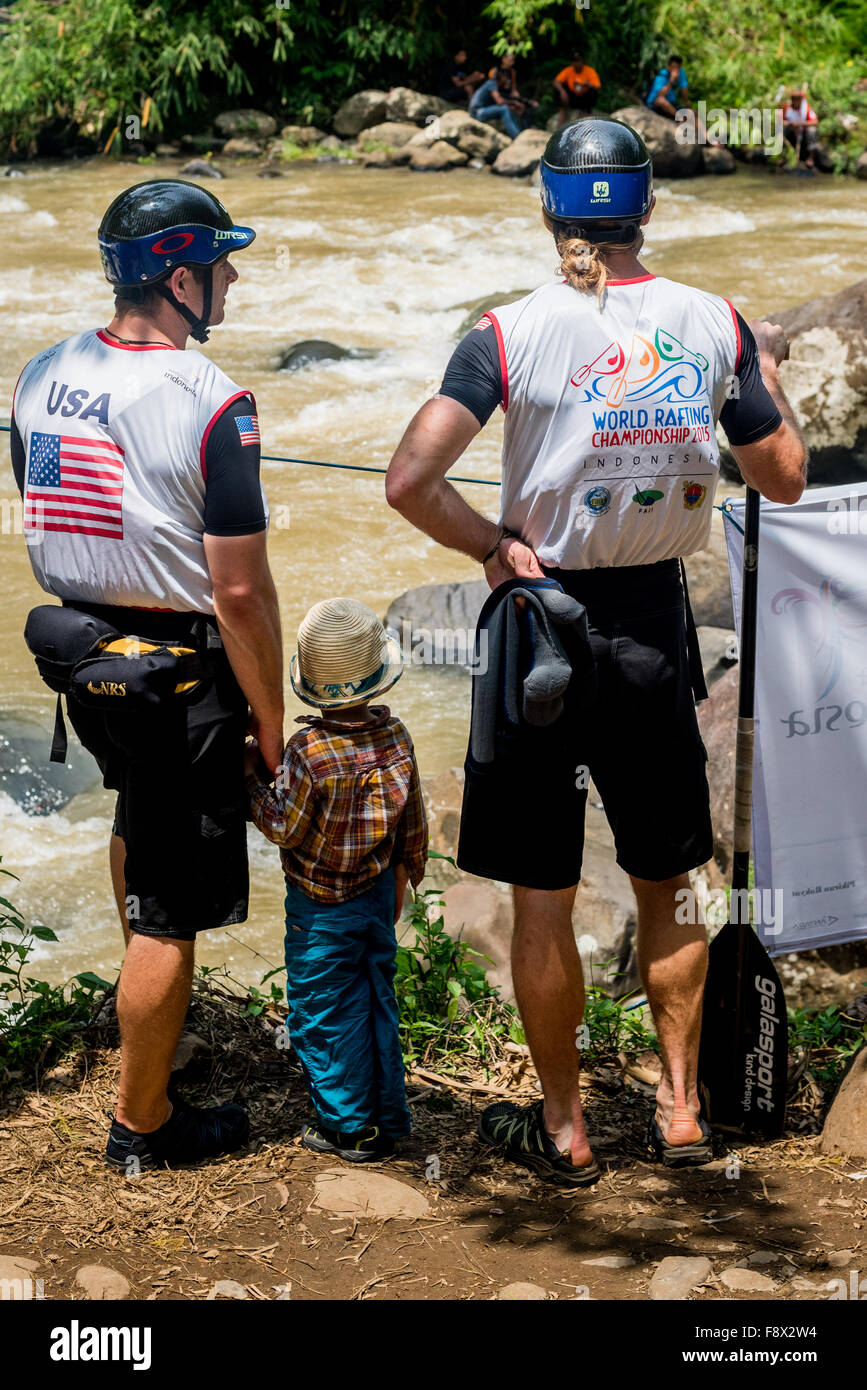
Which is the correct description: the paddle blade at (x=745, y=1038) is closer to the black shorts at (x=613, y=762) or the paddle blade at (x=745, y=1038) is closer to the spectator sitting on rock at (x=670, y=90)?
the black shorts at (x=613, y=762)

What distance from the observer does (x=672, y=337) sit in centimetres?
263

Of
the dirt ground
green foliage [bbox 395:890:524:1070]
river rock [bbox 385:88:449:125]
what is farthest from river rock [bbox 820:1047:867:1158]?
river rock [bbox 385:88:449:125]

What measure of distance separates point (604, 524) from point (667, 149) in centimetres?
1619

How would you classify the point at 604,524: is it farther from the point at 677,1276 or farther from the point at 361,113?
the point at 361,113

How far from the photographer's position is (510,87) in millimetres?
19703

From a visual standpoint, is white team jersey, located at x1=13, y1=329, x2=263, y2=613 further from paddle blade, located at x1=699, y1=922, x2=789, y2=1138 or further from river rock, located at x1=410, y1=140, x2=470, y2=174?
river rock, located at x1=410, y1=140, x2=470, y2=174

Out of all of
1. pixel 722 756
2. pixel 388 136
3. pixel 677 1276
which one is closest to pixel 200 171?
pixel 388 136

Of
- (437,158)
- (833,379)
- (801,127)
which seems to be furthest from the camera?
(801,127)

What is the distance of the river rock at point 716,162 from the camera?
17.7 metres

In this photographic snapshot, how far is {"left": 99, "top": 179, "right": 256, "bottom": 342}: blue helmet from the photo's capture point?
2633mm

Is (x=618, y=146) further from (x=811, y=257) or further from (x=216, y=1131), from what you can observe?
(x=811, y=257)

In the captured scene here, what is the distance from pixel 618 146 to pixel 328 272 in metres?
11.2

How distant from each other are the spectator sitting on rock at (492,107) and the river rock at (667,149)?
189 cm

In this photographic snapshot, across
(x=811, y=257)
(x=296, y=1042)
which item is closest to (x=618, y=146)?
(x=296, y=1042)
